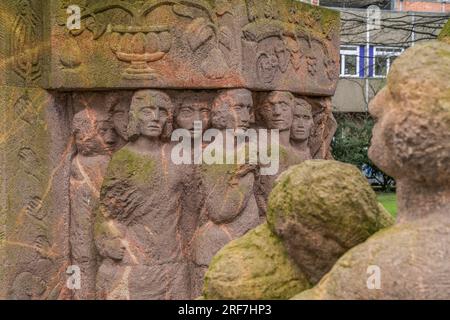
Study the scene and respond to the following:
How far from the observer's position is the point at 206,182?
4.75 meters

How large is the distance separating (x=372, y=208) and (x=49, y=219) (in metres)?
3.04

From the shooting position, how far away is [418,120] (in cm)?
209

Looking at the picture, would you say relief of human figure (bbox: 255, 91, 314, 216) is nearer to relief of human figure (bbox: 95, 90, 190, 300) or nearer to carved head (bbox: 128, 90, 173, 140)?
relief of human figure (bbox: 95, 90, 190, 300)

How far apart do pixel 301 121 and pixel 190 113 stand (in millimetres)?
971

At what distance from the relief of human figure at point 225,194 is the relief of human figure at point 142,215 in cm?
18

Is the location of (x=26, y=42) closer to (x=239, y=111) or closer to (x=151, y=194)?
(x=151, y=194)

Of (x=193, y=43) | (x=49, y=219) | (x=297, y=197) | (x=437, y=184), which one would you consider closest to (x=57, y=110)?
(x=49, y=219)

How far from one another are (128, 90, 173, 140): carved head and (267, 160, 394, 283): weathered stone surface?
2358mm

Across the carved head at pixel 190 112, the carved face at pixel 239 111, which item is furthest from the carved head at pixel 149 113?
the carved face at pixel 239 111

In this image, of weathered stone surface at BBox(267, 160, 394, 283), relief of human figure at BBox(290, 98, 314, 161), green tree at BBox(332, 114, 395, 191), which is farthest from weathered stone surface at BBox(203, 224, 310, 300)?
green tree at BBox(332, 114, 395, 191)

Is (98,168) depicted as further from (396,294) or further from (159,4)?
(396,294)

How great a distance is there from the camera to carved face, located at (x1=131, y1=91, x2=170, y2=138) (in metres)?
4.64

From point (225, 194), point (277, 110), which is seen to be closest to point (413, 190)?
point (225, 194)

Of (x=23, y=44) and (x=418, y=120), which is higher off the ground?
(x=23, y=44)
